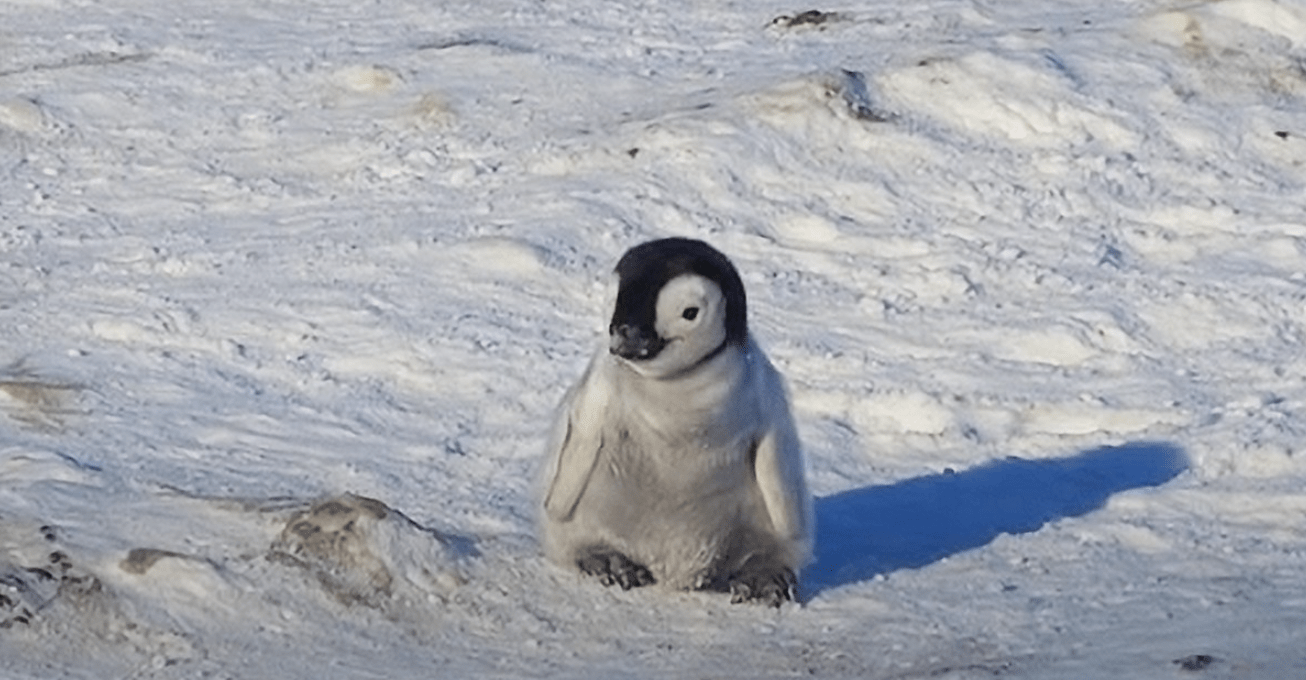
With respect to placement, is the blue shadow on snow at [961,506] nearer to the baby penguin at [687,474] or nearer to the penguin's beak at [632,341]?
the baby penguin at [687,474]

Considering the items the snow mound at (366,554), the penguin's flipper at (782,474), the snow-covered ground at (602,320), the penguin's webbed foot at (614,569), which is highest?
the penguin's flipper at (782,474)

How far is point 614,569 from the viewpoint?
538 centimetres

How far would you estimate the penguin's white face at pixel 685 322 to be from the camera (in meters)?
4.95

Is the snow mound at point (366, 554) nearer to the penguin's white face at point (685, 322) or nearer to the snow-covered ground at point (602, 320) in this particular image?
the snow-covered ground at point (602, 320)

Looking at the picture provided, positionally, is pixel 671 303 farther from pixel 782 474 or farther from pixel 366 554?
pixel 366 554

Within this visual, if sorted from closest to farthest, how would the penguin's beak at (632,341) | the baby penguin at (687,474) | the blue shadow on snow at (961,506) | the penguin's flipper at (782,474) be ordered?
the penguin's beak at (632,341)
the baby penguin at (687,474)
the penguin's flipper at (782,474)
the blue shadow on snow at (961,506)

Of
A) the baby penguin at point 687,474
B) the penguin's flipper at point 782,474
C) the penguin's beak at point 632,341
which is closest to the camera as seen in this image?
the penguin's beak at point 632,341

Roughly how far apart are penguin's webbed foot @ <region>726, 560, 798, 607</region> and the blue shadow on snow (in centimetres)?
13

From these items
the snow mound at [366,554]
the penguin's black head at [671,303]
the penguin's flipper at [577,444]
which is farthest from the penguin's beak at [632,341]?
the snow mound at [366,554]

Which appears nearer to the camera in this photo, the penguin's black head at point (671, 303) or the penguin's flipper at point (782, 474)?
the penguin's black head at point (671, 303)

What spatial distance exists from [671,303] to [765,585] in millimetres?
684

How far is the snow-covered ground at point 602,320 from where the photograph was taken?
517cm

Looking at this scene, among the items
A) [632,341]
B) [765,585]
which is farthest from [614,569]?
[632,341]

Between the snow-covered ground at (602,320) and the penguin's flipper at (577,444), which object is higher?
the penguin's flipper at (577,444)
